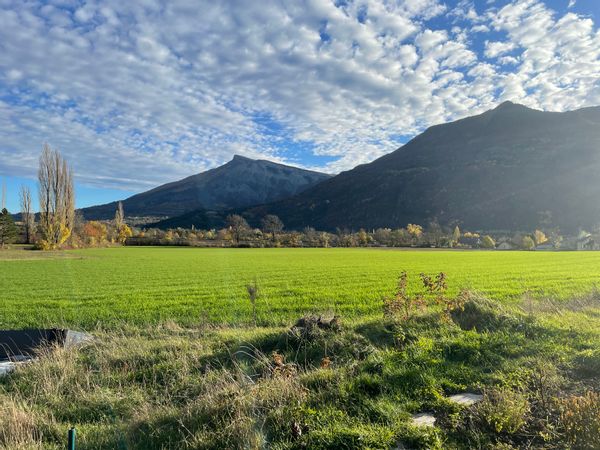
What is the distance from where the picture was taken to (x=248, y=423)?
15.4 feet

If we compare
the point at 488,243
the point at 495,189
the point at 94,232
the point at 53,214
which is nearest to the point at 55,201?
the point at 53,214

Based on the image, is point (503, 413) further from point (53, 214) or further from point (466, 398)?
point (53, 214)

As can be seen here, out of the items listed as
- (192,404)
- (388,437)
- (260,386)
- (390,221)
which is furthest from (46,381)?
(390,221)

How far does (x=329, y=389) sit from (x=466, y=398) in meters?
1.95

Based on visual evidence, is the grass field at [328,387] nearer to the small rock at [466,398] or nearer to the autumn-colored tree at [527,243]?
the small rock at [466,398]

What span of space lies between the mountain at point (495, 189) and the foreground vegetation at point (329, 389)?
139782 mm

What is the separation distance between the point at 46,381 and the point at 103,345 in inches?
101

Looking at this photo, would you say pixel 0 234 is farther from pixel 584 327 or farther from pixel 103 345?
pixel 584 327

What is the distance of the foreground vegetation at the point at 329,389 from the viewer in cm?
452

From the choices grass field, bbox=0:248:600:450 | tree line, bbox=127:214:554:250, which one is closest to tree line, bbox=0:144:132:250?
tree line, bbox=127:214:554:250

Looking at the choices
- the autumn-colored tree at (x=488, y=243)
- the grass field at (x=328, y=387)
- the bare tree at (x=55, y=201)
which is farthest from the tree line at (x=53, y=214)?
the autumn-colored tree at (x=488, y=243)

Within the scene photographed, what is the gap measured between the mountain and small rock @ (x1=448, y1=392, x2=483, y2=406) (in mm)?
142164

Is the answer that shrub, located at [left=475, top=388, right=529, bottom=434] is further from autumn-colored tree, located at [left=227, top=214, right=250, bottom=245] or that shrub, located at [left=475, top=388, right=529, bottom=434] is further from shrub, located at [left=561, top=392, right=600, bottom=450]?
autumn-colored tree, located at [left=227, top=214, right=250, bottom=245]

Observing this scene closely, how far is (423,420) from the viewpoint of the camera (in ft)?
16.3
